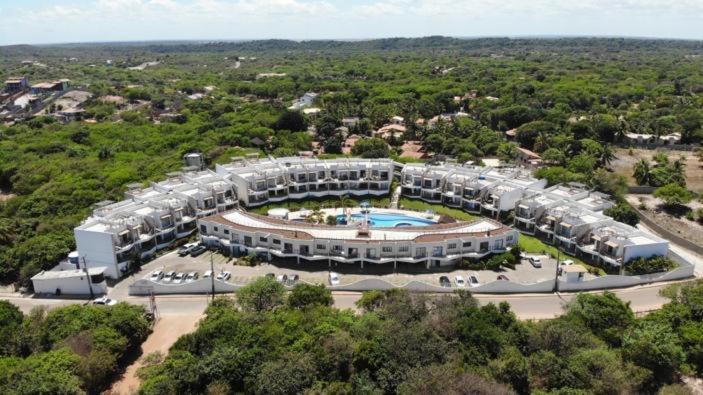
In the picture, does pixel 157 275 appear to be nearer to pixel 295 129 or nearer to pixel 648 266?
pixel 648 266

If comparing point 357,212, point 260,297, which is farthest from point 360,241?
point 357,212

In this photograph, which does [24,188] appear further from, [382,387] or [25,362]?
[382,387]

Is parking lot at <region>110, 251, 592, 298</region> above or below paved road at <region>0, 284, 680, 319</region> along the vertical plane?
above

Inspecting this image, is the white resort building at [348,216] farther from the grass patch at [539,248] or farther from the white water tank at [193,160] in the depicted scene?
the white water tank at [193,160]

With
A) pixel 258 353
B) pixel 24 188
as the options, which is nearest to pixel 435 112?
pixel 24 188

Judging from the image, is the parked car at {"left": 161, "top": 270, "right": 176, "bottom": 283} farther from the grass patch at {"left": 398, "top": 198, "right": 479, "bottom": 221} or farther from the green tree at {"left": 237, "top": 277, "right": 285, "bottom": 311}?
the grass patch at {"left": 398, "top": 198, "right": 479, "bottom": 221}

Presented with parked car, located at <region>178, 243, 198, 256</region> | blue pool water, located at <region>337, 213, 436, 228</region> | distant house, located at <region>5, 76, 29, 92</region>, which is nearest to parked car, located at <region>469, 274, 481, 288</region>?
blue pool water, located at <region>337, 213, 436, 228</region>
